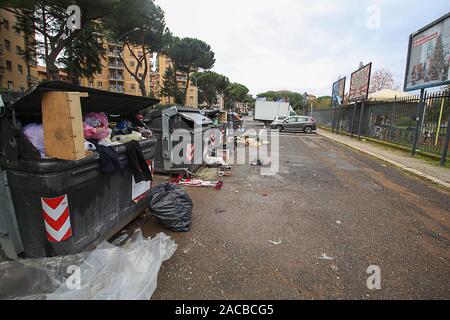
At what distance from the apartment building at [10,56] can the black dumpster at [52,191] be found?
3526 centimetres

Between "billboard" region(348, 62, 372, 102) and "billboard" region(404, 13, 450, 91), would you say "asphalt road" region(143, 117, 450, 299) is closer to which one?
"billboard" region(404, 13, 450, 91)

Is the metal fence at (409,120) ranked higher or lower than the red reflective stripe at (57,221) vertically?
higher

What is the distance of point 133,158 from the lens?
2883 mm

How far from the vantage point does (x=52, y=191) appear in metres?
1.93

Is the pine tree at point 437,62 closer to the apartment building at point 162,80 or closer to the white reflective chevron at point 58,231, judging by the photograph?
the white reflective chevron at point 58,231

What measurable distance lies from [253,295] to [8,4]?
18.4 metres

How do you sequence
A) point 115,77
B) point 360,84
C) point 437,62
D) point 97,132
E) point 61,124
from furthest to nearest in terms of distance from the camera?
point 115,77 → point 360,84 → point 437,62 → point 97,132 → point 61,124

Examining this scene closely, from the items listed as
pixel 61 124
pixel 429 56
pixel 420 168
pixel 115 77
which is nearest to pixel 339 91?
pixel 429 56

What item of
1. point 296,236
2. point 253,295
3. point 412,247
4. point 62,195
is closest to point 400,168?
point 412,247

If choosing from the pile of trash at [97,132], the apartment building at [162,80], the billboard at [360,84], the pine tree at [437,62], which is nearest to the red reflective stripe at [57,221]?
the pile of trash at [97,132]

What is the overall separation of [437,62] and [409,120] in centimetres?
361

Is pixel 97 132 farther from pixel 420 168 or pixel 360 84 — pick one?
pixel 360 84

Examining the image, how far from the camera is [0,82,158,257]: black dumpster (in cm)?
192

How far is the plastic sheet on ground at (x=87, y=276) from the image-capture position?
1804 mm
